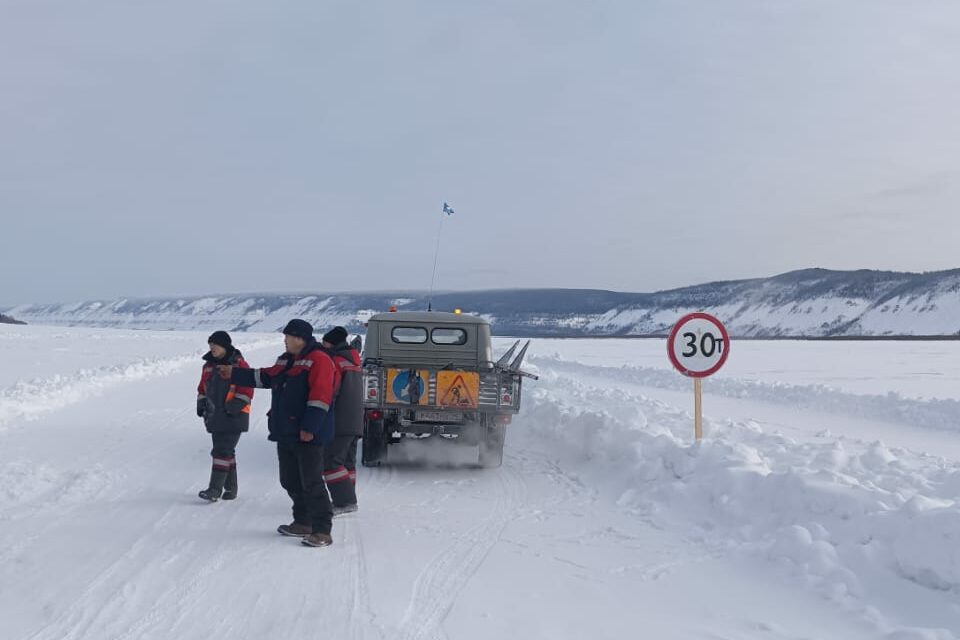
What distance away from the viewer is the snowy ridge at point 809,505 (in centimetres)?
487

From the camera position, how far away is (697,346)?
8.68m

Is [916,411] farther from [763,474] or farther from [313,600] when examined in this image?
[313,600]

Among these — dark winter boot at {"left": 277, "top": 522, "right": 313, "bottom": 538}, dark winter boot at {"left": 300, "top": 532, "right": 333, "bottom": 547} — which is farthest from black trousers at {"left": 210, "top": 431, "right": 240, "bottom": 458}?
dark winter boot at {"left": 300, "top": 532, "right": 333, "bottom": 547}

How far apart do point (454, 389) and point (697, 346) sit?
277 cm

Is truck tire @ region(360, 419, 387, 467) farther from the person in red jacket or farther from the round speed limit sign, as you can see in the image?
the round speed limit sign

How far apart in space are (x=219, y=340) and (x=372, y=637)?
391 centimetres

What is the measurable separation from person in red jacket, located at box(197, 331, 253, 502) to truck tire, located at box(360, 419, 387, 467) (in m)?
2.25

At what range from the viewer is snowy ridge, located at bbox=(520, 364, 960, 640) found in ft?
16.0

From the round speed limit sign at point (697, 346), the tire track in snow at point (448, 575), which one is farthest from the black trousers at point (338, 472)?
the round speed limit sign at point (697, 346)

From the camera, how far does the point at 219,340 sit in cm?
740

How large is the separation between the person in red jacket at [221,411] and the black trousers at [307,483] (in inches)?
48.0

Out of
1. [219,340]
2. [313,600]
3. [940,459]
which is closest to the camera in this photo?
[313,600]

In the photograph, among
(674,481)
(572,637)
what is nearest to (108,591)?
(572,637)

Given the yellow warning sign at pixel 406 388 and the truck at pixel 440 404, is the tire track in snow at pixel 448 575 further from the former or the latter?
the yellow warning sign at pixel 406 388
